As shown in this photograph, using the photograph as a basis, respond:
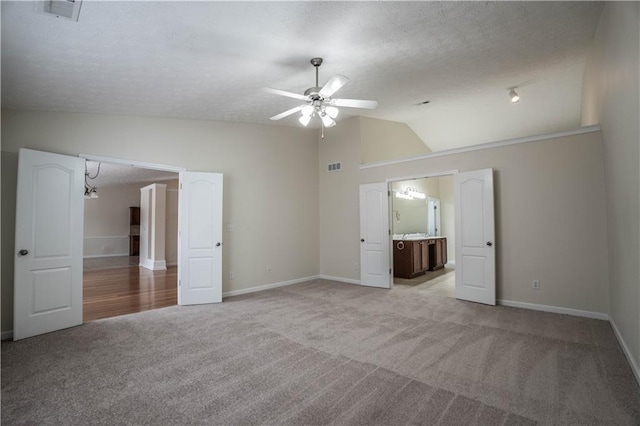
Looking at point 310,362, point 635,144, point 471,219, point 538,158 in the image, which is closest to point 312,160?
point 471,219

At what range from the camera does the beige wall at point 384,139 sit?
626cm

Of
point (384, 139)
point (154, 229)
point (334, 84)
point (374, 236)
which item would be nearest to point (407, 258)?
point (374, 236)

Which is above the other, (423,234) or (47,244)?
(47,244)

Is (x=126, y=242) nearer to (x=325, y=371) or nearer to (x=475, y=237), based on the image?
(x=325, y=371)

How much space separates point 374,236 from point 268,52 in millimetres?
3791

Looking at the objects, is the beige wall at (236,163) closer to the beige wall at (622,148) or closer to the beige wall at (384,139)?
the beige wall at (384,139)

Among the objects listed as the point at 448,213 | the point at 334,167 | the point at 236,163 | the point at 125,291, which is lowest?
the point at 125,291

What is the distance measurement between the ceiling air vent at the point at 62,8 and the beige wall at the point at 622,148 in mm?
3905

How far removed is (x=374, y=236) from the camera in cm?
588

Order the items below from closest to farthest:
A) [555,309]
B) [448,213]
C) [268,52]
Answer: [268,52] → [555,309] → [448,213]

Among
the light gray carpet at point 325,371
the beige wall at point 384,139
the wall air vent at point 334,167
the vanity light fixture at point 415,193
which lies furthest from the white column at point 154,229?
the vanity light fixture at point 415,193

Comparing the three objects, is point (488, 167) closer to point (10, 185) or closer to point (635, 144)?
point (635, 144)

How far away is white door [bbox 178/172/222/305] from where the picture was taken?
15.5ft

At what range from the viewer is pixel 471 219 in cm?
475
